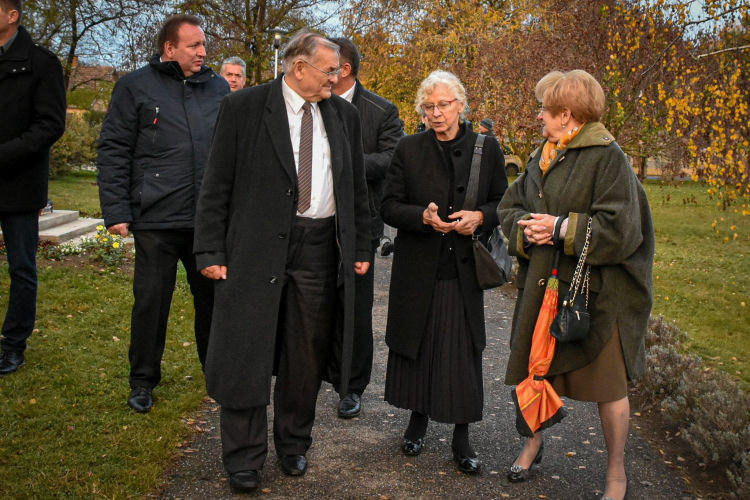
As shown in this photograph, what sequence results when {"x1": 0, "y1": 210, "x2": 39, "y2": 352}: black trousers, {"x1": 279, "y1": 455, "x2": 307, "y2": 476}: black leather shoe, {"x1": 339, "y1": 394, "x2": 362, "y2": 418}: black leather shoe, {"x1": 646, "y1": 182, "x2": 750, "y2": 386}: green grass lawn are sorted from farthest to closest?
{"x1": 646, "y1": 182, "x2": 750, "y2": 386}: green grass lawn → {"x1": 0, "y1": 210, "x2": 39, "y2": 352}: black trousers → {"x1": 339, "y1": 394, "x2": 362, "y2": 418}: black leather shoe → {"x1": 279, "y1": 455, "x2": 307, "y2": 476}: black leather shoe

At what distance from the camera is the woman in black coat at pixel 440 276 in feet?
13.7

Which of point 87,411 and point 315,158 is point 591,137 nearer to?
point 315,158

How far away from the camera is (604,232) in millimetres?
3508

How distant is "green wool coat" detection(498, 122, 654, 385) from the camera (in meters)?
3.54

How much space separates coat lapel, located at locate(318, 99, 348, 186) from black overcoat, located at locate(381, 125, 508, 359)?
56 centimetres

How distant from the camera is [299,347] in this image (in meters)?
4.02

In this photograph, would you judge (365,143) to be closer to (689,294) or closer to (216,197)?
(216,197)

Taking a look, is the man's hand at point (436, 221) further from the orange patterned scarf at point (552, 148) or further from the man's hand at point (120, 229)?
the man's hand at point (120, 229)

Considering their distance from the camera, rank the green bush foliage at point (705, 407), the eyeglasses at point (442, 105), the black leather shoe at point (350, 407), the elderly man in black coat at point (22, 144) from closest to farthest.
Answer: the green bush foliage at point (705, 407)
the eyeglasses at point (442, 105)
the black leather shoe at point (350, 407)
the elderly man in black coat at point (22, 144)

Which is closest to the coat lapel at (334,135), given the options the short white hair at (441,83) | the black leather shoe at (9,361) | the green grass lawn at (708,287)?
the short white hair at (441,83)

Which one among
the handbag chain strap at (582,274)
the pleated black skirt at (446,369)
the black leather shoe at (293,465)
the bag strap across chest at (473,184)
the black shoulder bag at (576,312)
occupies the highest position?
the bag strap across chest at (473,184)

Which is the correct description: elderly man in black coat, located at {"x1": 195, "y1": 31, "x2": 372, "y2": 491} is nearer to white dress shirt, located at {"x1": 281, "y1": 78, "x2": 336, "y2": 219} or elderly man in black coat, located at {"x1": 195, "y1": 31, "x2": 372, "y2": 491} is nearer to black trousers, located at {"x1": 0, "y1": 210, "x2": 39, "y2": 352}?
white dress shirt, located at {"x1": 281, "y1": 78, "x2": 336, "y2": 219}

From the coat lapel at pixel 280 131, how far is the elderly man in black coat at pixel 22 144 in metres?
1.98

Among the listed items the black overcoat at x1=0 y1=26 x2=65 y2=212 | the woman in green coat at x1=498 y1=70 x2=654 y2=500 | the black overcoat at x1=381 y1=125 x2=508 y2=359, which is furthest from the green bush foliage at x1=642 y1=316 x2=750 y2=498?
the black overcoat at x1=0 y1=26 x2=65 y2=212
